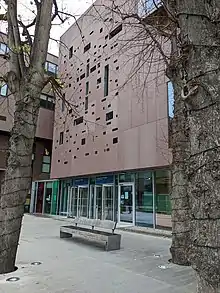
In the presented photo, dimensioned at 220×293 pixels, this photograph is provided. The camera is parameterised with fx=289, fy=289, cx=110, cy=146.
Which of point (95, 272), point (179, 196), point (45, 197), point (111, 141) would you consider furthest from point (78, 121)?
point (95, 272)

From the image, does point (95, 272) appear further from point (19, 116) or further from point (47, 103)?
point (47, 103)

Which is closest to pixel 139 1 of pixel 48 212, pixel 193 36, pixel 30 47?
pixel 30 47

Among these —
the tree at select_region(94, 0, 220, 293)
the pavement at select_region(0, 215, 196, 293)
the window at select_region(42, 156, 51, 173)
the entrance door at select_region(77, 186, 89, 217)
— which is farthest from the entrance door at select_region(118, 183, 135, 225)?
the window at select_region(42, 156, 51, 173)

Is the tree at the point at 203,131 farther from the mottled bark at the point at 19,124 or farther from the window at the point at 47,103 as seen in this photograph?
the window at the point at 47,103

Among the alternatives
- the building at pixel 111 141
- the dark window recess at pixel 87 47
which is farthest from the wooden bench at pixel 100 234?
the dark window recess at pixel 87 47

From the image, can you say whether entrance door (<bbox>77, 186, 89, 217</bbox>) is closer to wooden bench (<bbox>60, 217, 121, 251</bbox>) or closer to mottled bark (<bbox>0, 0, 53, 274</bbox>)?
wooden bench (<bbox>60, 217, 121, 251</bbox>)

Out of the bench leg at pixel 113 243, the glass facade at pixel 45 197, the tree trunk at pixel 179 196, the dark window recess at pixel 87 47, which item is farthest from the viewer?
the glass facade at pixel 45 197

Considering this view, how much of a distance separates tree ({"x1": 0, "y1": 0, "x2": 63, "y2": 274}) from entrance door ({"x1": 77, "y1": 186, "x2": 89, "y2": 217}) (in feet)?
48.9

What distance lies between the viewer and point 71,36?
2436 centimetres

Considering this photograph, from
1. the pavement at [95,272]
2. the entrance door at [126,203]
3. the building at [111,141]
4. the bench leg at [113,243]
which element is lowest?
the pavement at [95,272]

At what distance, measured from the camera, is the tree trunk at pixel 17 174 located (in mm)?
5309

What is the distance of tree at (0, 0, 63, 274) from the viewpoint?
533 centimetres

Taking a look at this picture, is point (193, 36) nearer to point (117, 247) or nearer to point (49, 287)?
point (49, 287)

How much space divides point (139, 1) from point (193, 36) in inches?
217
